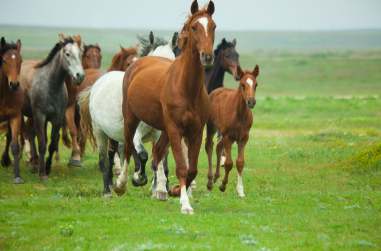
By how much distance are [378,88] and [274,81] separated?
1644 cm

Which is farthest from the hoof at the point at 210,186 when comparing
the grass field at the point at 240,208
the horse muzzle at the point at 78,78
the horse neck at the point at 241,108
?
the horse muzzle at the point at 78,78

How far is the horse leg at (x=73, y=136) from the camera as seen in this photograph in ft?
69.0

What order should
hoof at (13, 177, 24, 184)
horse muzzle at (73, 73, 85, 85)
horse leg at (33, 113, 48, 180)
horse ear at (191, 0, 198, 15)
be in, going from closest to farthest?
horse ear at (191, 0, 198, 15) < hoof at (13, 177, 24, 184) < horse muzzle at (73, 73, 85, 85) < horse leg at (33, 113, 48, 180)

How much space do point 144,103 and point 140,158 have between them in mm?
1002

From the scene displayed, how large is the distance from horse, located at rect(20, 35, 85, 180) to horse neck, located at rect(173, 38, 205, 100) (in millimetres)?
6141

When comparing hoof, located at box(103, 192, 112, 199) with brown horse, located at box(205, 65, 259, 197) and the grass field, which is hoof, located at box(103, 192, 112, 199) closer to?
the grass field

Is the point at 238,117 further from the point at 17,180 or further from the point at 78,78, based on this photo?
the point at 17,180

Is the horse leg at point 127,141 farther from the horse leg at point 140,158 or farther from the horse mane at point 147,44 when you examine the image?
the horse mane at point 147,44

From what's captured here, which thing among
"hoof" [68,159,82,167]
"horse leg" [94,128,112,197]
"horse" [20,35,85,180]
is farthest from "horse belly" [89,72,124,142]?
"hoof" [68,159,82,167]

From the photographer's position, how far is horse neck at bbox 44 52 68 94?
1900 cm

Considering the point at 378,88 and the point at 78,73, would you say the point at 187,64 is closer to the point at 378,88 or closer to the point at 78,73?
the point at 78,73

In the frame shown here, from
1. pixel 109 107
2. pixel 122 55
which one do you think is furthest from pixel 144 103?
pixel 122 55

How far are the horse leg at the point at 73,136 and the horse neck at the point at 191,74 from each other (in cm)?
901

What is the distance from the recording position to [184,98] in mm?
12359
